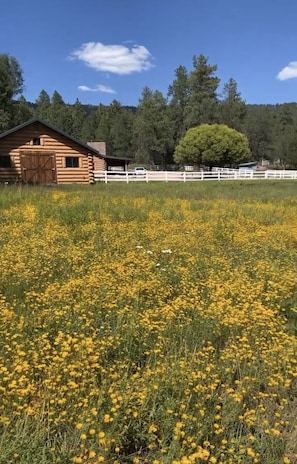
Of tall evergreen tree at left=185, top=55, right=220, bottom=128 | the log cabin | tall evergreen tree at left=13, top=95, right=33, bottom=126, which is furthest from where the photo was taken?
tall evergreen tree at left=185, top=55, right=220, bottom=128

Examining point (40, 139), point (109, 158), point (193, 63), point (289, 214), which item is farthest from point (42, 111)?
point (289, 214)

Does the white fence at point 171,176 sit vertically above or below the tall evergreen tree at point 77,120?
below

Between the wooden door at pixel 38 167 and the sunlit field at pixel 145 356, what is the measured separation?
23.7m

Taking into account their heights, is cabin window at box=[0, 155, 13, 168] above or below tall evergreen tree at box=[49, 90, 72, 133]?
below

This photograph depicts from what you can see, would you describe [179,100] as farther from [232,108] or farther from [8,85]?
[8,85]

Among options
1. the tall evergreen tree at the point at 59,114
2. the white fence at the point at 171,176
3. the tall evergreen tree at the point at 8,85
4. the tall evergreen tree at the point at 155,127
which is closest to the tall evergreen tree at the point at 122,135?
the tall evergreen tree at the point at 59,114

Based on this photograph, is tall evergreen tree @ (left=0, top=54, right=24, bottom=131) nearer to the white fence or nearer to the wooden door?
the white fence

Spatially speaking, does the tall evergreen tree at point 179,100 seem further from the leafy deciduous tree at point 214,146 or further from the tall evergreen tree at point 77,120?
the tall evergreen tree at point 77,120

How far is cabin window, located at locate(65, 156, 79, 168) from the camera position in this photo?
31438mm

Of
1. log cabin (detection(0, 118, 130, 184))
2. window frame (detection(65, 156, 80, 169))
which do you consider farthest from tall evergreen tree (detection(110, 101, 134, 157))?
log cabin (detection(0, 118, 130, 184))

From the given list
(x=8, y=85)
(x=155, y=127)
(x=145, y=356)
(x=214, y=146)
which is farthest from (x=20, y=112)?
(x=145, y=356)

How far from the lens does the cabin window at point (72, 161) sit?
31438 mm

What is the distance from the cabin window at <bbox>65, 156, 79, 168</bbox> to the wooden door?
1093 millimetres

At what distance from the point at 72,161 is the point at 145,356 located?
95.9 ft
